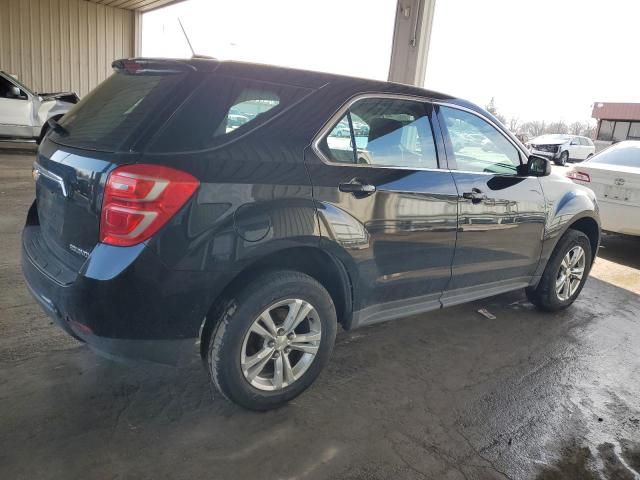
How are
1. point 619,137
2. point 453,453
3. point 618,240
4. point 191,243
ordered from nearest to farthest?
point 191,243
point 453,453
point 618,240
point 619,137

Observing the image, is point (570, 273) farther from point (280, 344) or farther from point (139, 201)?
point (139, 201)

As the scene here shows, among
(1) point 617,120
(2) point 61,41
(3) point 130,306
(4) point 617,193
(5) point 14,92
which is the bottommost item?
(3) point 130,306

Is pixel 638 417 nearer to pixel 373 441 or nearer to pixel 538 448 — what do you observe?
pixel 538 448

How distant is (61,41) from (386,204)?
53.5ft

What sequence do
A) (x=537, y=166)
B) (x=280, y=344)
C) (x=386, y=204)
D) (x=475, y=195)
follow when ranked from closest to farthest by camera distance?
(x=280, y=344) < (x=386, y=204) < (x=475, y=195) < (x=537, y=166)

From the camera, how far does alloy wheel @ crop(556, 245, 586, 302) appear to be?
430 centimetres

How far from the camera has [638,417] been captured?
9.44 ft

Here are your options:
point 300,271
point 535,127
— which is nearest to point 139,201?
point 300,271

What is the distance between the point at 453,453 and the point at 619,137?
37107mm

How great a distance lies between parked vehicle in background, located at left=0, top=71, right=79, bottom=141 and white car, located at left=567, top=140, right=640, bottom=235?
10.4 metres

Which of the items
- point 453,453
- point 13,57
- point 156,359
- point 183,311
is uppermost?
point 13,57

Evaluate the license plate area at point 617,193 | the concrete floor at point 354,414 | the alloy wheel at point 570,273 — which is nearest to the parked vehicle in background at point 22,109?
the concrete floor at point 354,414

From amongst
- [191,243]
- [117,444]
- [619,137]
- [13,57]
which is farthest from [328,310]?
[619,137]

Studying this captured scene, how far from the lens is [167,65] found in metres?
2.38
